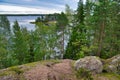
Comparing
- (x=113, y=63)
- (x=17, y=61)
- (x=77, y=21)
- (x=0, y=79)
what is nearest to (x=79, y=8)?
(x=77, y=21)

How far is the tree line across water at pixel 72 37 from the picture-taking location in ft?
95.0

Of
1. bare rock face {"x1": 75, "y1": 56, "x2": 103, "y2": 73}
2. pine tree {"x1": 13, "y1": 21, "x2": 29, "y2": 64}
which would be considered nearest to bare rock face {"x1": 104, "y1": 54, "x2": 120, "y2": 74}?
bare rock face {"x1": 75, "y1": 56, "x2": 103, "y2": 73}

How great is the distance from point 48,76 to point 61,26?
2802cm

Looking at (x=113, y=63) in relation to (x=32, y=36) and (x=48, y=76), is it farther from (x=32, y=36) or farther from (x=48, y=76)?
(x=32, y=36)

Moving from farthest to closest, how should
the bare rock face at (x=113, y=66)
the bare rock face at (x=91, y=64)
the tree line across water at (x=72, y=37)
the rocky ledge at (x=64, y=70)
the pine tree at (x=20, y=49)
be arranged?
the pine tree at (x=20, y=49), the tree line across water at (x=72, y=37), the bare rock face at (x=113, y=66), the bare rock face at (x=91, y=64), the rocky ledge at (x=64, y=70)

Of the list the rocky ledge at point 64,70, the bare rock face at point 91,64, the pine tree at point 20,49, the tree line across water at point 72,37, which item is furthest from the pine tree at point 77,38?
the bare rock face at point 91,64

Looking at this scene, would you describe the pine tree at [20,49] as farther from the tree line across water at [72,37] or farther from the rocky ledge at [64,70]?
the rocky ledge at [64,70]

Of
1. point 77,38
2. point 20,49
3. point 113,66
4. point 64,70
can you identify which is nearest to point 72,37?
point 77,38

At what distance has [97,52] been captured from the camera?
30.3m

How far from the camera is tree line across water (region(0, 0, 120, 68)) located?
95.0ft

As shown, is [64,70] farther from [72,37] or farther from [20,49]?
[72,37]

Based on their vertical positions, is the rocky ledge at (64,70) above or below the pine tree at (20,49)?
above

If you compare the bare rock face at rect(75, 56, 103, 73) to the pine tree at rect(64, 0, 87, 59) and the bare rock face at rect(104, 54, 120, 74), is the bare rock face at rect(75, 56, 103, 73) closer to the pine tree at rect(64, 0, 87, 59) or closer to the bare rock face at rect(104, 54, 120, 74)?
the bare rock face at rect(104, 54, 120, 74)

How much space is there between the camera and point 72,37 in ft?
127
